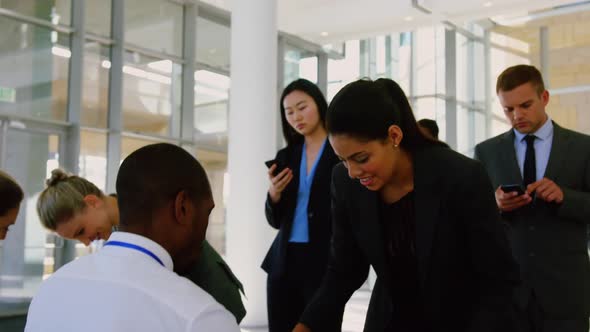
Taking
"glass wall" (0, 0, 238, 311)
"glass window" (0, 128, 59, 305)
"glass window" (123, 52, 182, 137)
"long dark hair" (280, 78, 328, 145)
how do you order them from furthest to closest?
"glass window" (123, 52, 182, 137), "glass wall" (0, 0, 238, 311), "glass window" (0, 128, 59, 305), "long dark hair" (280, 78, 328, 145)

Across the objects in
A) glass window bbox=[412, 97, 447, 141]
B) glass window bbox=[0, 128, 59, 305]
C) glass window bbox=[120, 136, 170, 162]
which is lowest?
glass window bbox=[0, 128, 59, 305]

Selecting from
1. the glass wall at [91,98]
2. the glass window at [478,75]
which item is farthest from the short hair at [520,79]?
the glass window at [478,75]

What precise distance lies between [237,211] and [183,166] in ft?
23.1

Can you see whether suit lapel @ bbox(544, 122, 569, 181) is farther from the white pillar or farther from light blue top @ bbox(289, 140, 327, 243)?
the white pillar

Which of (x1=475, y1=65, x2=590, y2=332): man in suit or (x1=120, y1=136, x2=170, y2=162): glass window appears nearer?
(x1=475, y1=65, x2=590, y2=332): man in suit

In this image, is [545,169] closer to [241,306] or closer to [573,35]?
[241,306]

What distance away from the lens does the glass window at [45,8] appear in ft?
29.6

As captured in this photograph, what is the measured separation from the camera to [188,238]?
1.32 m

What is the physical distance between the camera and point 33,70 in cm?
927

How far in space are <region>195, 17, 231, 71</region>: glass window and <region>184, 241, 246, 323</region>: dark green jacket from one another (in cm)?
995

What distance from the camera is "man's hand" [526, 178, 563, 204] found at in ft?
8.85

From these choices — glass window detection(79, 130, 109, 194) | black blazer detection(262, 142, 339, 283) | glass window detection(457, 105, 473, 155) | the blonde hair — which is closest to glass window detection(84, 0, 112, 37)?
glass window detection(79, 130, 109, 194)

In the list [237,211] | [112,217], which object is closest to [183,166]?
[112,217]

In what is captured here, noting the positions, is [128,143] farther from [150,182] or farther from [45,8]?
[150,182]
